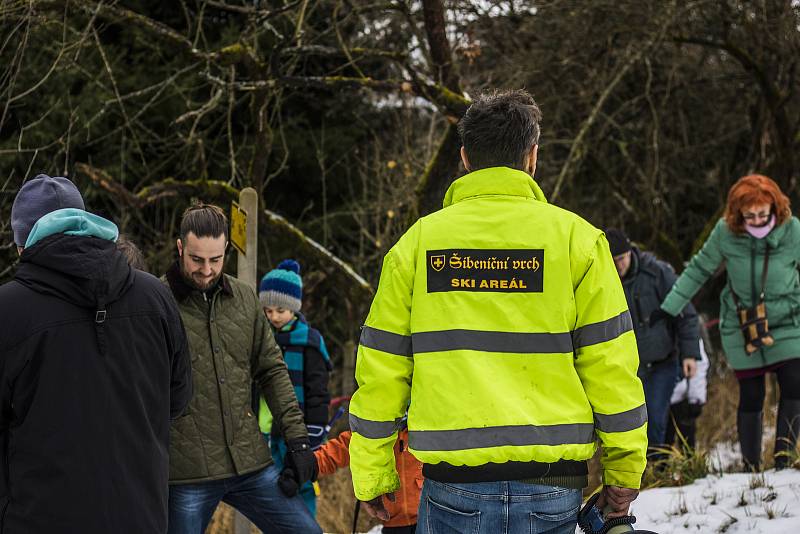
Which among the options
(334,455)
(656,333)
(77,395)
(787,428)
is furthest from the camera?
(656,333)

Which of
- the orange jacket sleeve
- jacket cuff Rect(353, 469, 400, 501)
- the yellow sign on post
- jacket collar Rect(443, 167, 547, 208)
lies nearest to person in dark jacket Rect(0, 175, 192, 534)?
jacket cuff Rect(353, 469, 400, 501)

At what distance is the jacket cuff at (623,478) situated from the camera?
2387mm

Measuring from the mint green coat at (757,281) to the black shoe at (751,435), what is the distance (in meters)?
0.31

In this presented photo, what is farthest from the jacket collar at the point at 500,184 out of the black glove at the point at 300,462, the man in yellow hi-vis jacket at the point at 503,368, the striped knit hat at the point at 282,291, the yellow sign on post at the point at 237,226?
the striped knit hat at the point at 282,291

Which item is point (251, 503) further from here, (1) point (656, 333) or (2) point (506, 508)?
(1) point (656, 333)

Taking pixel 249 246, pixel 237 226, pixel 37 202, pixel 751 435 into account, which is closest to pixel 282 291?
pixel 249 246

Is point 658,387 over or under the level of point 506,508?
under

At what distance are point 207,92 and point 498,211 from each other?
8.70 metres

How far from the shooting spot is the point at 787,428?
17.4 ft

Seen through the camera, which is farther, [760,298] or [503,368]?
[760,298]

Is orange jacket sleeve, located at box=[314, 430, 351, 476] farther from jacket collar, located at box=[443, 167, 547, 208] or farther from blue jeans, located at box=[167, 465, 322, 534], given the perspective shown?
jacket collar, located at box=[443, 167, 547, 208]

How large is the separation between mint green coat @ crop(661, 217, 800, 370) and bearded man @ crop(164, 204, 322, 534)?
281 cm

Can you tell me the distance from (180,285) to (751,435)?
363cm

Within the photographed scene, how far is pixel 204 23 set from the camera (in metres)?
10.4
